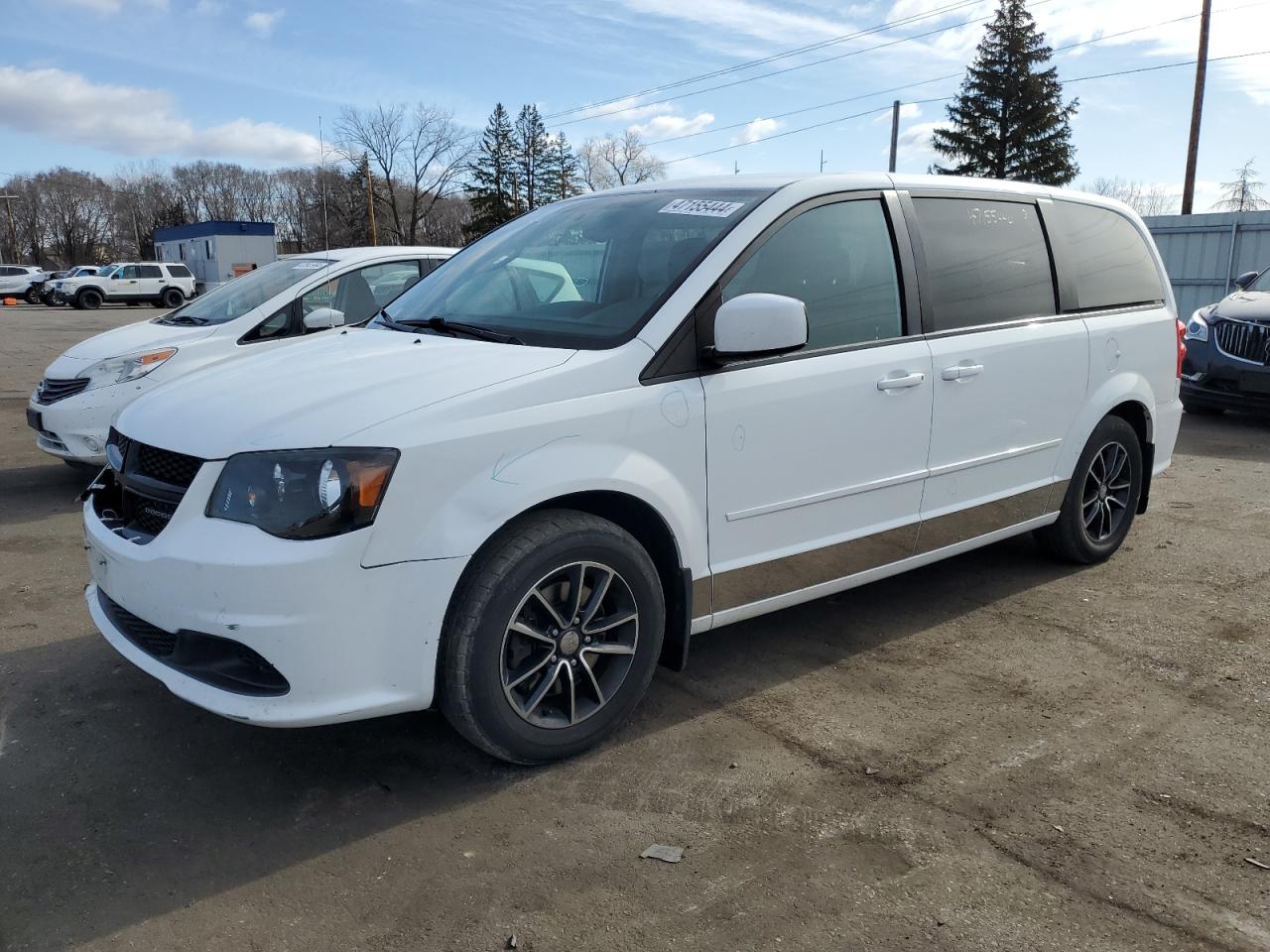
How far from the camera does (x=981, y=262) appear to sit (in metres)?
4.38

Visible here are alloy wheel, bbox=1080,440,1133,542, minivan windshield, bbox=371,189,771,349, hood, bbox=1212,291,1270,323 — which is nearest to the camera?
minivan windshield, bbox=371,189,771,349

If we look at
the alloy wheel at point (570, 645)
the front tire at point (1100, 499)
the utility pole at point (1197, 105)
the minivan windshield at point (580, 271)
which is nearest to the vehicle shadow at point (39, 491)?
the minivan windshield at point (580, 271)

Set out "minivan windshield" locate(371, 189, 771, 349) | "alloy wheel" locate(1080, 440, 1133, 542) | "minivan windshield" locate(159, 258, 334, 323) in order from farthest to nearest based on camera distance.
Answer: "minivan windshield" locate(159, 258, 334, 323) < "alloy wheel" locate(1080, 440, 1133, 542) < "minivan windshield" locate(371, 189, 771, 349)

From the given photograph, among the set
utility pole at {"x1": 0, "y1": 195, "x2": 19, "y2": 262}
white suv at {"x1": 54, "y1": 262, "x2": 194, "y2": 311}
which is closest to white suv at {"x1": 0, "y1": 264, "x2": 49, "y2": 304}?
white suv at {"x1": 54, "y1": 262, "x2": 194, "y2": 311}

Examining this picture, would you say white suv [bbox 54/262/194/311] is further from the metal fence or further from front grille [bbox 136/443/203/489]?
front grille [bbox 136/443/203/489]

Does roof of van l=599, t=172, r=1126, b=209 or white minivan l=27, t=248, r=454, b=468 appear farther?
white minivan l=27, t=248, r=454, b=468

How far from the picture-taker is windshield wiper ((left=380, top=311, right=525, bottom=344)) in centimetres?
349

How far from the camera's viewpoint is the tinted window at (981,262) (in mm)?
4160

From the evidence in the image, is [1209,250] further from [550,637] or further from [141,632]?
[141,632]

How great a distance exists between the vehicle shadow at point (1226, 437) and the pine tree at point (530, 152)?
233 ft

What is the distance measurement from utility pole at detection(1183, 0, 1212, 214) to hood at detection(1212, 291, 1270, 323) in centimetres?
1807

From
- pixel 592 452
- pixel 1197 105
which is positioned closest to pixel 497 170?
pixel 1197 105

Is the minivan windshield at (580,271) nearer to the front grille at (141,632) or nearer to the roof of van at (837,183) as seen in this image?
the roof of van at (837,183)

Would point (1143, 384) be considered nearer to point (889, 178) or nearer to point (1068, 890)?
point (889, 178)
